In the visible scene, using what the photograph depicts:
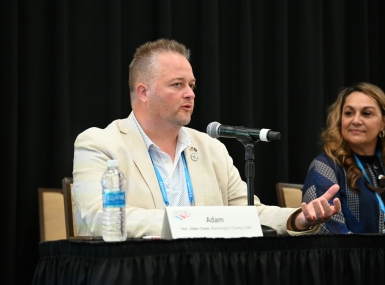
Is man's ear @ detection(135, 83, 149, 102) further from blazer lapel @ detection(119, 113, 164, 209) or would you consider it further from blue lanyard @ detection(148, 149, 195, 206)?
blue lanyard @ detection(148, 149, 195, 206)

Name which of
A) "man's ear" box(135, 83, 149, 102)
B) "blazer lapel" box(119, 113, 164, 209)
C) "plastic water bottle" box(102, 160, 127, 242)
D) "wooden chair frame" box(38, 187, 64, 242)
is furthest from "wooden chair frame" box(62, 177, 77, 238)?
"plastic water bottle" box(102, 160, 127, 242)

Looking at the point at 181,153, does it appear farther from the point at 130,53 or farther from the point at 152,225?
the point at 130,53

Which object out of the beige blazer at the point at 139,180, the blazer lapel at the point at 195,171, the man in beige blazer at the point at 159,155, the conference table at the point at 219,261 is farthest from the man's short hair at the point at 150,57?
the conference table at the point at 219,261

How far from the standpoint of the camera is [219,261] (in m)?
2.07

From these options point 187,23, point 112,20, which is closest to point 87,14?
point 112,20

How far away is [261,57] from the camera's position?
488cm

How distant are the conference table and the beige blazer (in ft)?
1.52

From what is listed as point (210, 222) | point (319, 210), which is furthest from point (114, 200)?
point (319, 210)

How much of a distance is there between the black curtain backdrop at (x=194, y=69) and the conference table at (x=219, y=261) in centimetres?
171

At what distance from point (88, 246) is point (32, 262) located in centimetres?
202

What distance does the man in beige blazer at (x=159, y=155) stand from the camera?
9.08 ft

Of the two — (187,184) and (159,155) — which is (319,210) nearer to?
(187,184)

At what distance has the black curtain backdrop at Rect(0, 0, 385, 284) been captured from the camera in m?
3.84

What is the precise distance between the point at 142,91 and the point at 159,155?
0.35m
